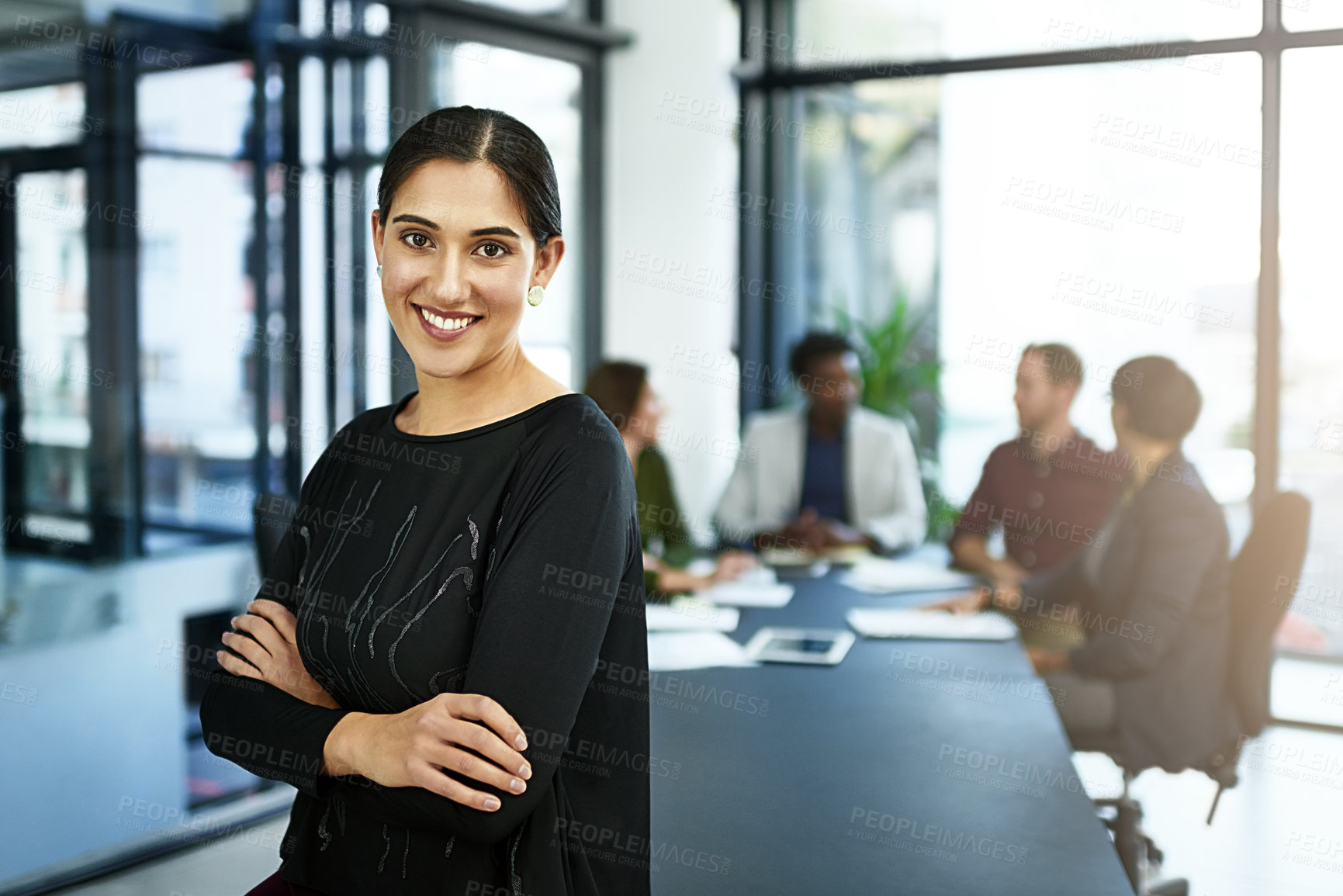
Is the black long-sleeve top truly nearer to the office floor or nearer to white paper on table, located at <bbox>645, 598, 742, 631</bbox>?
white paper on table, located at <bbox>645, 598, 742, 631</bbox>

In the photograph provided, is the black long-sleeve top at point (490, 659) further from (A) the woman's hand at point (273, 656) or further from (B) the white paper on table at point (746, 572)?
(B) the white paper on table at point (746, 572)

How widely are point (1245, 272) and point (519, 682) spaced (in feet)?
14.2

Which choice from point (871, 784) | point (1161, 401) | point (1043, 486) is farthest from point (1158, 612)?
point (871, 784)

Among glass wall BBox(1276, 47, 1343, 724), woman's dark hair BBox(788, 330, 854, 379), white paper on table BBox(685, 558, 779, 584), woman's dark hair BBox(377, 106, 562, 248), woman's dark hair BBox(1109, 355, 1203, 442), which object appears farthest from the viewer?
woman's dark hair BBox(788, 330, 854, 379)

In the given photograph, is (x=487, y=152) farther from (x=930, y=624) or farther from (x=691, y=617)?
(x=930, y=624)

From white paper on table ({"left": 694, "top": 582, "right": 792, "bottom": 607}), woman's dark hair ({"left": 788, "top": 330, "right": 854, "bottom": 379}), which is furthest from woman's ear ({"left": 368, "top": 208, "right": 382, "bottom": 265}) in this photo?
woman's dark hair ({"left": 788, "top": 330, "right": 854, "bottom": 379})

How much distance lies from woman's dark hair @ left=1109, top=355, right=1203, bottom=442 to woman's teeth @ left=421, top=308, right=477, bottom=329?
2364 millimetres

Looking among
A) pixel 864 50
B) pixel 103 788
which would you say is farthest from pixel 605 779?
pixel 864 50

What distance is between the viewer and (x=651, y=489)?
4289mm

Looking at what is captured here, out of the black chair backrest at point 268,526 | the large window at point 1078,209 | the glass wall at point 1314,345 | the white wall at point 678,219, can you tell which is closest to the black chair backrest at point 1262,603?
the large window at point 1078,209

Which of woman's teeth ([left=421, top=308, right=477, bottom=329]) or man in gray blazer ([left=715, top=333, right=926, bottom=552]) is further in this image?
man in gray blazer ([left=715, top=333, right=926, bottom=552])

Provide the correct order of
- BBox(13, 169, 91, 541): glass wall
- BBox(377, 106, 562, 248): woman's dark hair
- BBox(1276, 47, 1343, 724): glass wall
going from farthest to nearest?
BBox(1276, 47, 1343, 724): glass wall, BBox(13, 169, 91, 541): glass wall, BBox(377, 106, 562, 248): woman's dark hair

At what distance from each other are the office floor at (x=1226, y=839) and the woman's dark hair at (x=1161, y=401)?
3.38 ft

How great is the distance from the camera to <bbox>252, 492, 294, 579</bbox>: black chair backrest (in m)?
3.15
